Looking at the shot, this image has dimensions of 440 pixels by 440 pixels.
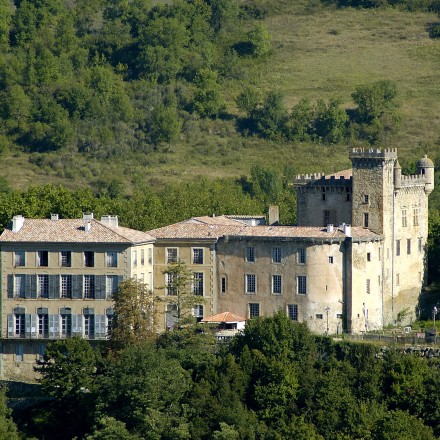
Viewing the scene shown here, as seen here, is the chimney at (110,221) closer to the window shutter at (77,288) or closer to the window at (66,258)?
the window at (66,258)

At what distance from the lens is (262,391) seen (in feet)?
339

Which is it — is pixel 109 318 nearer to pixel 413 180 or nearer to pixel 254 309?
pixel 254 309

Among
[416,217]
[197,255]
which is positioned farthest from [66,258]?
[416,217]

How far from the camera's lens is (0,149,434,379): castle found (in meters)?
111

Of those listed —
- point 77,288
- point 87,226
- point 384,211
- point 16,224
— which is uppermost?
point 384,211

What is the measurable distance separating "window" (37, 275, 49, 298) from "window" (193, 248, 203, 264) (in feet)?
28.0

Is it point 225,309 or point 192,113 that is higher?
point 192,113

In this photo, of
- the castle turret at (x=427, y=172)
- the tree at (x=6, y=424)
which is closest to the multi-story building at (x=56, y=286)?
the tree at (x=6, y=424)

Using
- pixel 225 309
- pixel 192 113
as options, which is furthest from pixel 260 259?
pixel 192 113

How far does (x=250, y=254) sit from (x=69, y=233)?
10.1 m

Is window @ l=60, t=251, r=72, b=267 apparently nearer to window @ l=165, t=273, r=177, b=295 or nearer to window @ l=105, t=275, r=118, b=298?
window @ l=105, t=275, r=118, b=298

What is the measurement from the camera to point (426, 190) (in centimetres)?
12169

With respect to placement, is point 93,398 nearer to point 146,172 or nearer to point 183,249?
point 183,249

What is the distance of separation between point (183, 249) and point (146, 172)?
62980 millimetres
